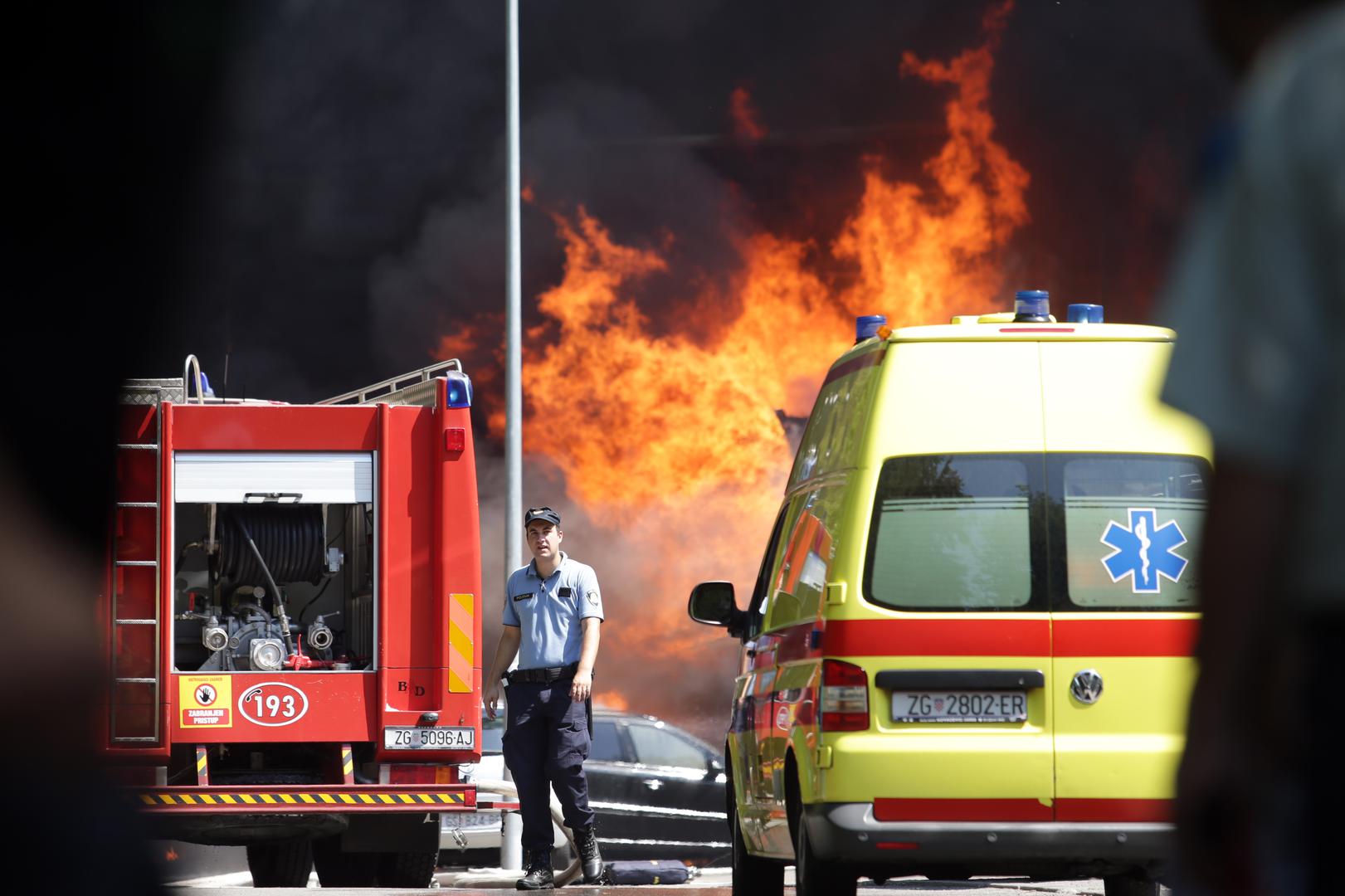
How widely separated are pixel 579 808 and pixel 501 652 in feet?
3.33

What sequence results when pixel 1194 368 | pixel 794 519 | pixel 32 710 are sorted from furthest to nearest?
pixel 794 519 → pixel 1194 368 → pixel 32 710

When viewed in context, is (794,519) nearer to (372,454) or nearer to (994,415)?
(994,415)

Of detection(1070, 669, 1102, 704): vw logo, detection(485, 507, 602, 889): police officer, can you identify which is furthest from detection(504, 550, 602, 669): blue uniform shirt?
detection(1070, 669, 1102, 704): vw logo

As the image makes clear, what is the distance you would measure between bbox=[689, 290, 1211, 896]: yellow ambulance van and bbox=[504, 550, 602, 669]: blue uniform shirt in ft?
11.4

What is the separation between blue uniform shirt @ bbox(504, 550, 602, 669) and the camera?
10719 mm

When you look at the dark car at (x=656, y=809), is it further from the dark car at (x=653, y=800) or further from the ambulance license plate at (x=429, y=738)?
the ambulance license plate at (x=429, y=738)

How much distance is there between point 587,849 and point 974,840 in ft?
14.5

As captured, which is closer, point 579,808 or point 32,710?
point 32,710

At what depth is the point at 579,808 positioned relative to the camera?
1064cm

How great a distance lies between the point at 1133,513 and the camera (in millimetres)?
6988

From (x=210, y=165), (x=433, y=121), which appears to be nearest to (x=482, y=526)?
(x=433, y=121)

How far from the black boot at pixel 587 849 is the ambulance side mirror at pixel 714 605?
2222 millimetres

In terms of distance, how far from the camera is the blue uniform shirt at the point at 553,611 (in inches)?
422

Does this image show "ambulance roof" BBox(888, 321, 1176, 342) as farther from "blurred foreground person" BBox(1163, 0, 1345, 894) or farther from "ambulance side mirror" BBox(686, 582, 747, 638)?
"blurred foreground person" BBox(1163, 0, 1345, 894)
